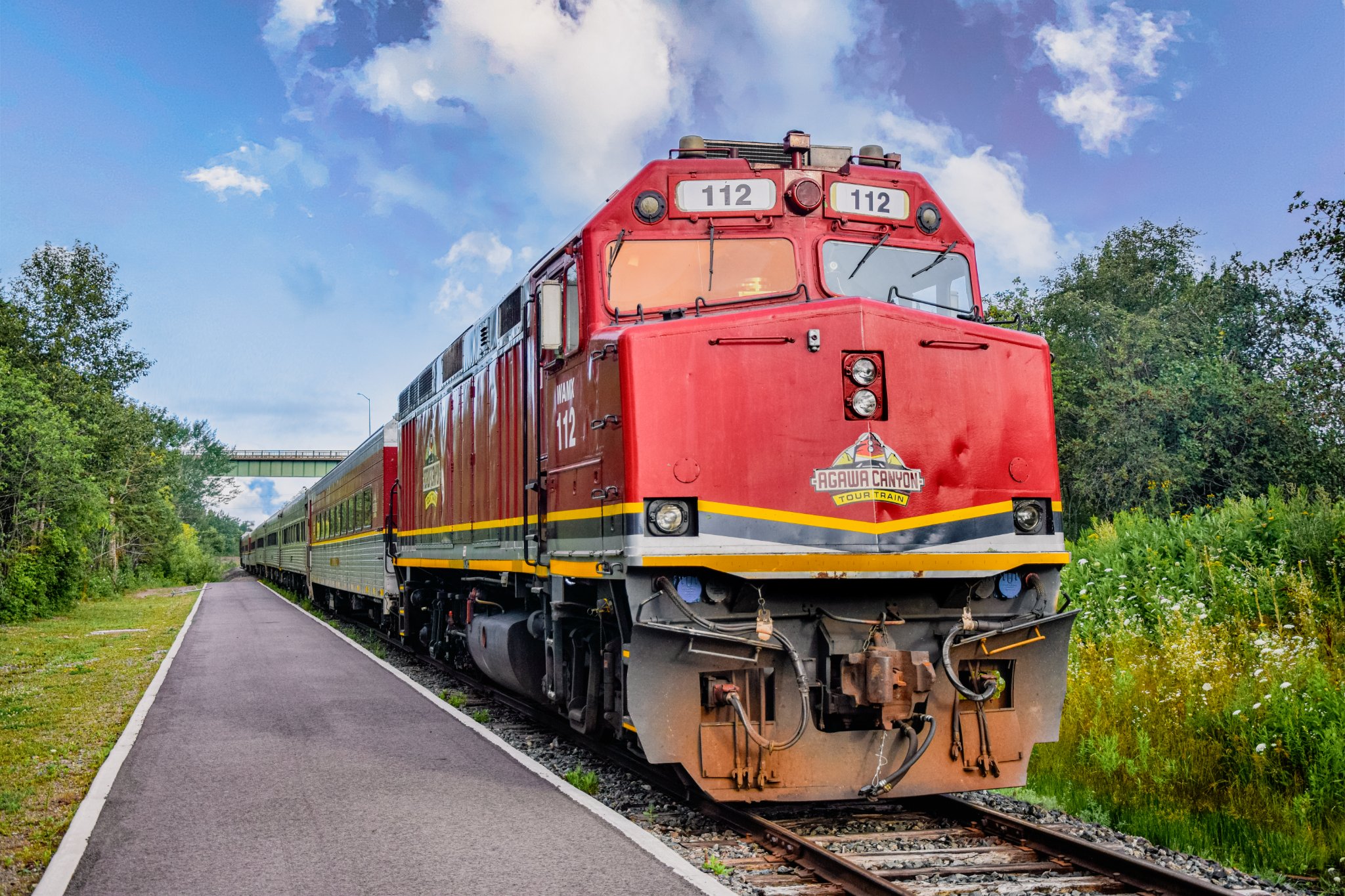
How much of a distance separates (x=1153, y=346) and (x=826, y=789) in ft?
96.2

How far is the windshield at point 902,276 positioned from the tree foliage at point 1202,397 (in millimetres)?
12664

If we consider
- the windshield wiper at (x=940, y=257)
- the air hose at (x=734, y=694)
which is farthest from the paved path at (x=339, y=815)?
the windshield wiper at (x=940, y=257)

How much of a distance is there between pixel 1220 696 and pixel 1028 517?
2.55m

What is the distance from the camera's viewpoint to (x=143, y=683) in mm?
13461

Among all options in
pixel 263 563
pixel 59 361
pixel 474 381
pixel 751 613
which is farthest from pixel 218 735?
pixel 263 563

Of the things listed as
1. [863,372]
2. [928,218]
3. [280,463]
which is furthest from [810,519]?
[280,463]

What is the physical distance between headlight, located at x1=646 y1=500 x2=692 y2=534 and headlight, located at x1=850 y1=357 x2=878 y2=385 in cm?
131

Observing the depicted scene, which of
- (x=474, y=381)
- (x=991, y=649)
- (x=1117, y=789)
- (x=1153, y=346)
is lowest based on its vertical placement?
(x=1117, y=789)

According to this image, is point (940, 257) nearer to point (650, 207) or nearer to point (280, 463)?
point (650, 207)

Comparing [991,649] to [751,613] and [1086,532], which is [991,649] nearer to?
[751,613]

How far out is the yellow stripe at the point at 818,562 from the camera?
20.0 ft

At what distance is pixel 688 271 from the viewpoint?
696 centimetres

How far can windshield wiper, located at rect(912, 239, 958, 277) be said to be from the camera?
24.3 feet

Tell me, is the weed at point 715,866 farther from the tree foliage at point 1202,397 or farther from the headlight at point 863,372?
the tree foliage at point 1202,397
